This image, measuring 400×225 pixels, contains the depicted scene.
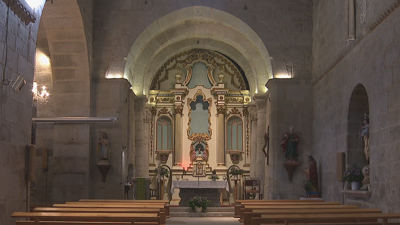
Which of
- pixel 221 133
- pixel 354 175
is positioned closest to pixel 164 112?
pixel 221 133

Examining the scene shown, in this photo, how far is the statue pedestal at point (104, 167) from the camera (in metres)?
13.5

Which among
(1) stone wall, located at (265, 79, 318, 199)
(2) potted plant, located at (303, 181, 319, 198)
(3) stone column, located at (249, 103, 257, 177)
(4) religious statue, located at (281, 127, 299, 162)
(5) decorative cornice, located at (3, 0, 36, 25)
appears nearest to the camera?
(5) decorative cornice, located at (3, 0, 36, 25)

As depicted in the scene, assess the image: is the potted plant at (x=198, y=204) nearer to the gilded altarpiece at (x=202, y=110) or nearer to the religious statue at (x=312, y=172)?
the religious statue at (x=312, y=172)

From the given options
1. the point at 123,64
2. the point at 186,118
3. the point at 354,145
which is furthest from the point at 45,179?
the point at 354,145

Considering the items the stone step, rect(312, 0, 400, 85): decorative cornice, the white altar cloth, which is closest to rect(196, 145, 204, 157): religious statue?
the white altar cloth

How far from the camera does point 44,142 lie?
14555 millimetres

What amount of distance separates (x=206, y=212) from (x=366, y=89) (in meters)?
7.22

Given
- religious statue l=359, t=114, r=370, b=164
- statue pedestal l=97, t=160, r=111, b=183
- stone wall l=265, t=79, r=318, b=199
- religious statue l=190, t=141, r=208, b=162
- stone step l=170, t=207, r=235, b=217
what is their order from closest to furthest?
religious statue l=359, t=114, r=370, b=164
statue pedestal l=97, t=160, r=111, b=183
stone wall l=265, t=79, r=318, b=199
stone step l=170, t=207, r=235, b=217
religious statue l=190, t=141, r=208, b=162

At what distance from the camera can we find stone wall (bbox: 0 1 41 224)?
7668 mm

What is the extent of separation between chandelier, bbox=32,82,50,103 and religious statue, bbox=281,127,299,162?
644 centimetres

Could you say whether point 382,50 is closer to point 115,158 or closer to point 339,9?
point 339,9

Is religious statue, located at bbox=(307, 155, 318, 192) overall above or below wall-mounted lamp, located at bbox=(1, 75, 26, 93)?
below

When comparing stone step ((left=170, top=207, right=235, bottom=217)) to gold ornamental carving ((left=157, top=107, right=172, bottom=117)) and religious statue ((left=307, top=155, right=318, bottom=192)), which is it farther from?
gold ornamental carving ((left=157, top=107, right=172, bottom=117))

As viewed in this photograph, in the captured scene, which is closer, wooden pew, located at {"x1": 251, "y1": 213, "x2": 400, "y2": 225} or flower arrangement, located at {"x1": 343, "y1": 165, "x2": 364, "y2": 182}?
wooden pew, located at {"x1": 251, "y1": 213, "x2": 400, "y2": 225}
